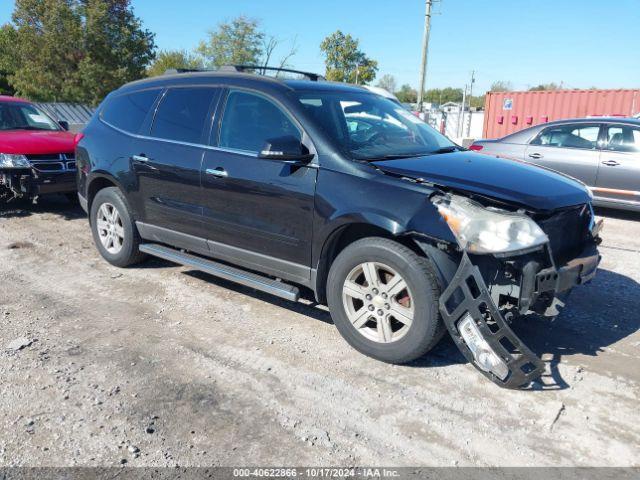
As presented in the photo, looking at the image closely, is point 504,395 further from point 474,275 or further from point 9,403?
point 9,403

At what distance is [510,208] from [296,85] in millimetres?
2000

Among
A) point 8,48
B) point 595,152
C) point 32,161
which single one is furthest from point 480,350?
point 8,48

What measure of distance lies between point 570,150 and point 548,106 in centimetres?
1330

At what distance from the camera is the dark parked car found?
7.95m

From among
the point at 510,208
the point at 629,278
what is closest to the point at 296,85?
the point at 510,208

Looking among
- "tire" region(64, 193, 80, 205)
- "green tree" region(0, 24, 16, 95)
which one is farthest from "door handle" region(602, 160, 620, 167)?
"green tree" region(0, 24, 16, 95)

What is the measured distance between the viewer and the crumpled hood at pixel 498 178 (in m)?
3.43

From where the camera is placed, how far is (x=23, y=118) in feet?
28.6

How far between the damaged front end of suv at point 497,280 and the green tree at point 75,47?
25795mm

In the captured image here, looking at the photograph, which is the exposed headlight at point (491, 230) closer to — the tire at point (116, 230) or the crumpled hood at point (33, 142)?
the tire at point (116, 230)

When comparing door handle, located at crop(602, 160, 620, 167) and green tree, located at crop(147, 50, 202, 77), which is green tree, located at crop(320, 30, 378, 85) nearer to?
green tree, located at crop(147, 50, 202, 77)

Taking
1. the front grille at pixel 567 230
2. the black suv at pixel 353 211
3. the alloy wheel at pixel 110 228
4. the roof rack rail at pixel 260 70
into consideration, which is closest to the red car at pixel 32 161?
the alloy wheel at pixel 110 228

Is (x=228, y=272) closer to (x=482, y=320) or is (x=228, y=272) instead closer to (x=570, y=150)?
(x=482, y=320)

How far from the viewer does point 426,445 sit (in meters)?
2.87
